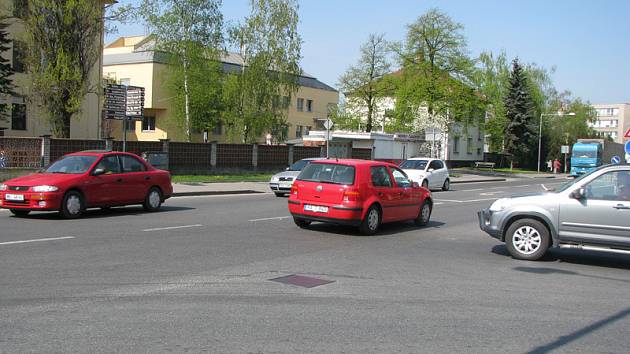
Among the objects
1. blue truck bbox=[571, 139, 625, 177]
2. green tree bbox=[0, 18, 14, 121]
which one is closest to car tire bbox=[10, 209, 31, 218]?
green tree bbox=[0, 18, 14, 121]

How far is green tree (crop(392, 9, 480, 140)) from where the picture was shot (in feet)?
168

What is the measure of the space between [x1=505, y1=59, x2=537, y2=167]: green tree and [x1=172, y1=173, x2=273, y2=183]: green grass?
42.5m

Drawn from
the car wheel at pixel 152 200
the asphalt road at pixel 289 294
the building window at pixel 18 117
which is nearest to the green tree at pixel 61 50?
the building window at pixel 18 117

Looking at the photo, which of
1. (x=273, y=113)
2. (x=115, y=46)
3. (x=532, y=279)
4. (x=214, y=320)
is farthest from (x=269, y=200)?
(x=115, y=46)

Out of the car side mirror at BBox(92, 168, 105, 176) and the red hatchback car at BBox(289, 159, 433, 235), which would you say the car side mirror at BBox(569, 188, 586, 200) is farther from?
the car side mirror at BBox(92, 168, 105, 176)

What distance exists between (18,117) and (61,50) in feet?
41.9

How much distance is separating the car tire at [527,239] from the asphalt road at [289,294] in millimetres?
205

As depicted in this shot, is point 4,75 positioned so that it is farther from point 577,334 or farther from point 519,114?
point 519,114

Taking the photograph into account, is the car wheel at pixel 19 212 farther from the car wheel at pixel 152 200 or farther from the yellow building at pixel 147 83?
the yellow building at pixel 147 83

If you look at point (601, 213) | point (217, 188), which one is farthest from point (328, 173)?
point (217, 188)

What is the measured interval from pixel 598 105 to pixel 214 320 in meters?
166

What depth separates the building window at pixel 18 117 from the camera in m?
37.2

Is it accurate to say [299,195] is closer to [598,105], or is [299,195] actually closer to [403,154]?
[403,154]

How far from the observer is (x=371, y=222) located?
504 inches
